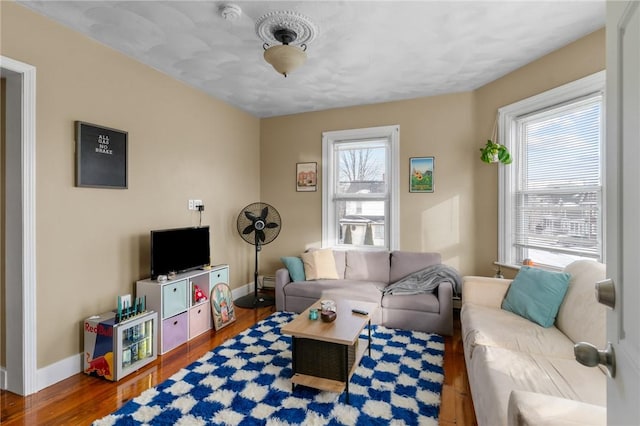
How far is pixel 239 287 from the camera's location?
4.26m

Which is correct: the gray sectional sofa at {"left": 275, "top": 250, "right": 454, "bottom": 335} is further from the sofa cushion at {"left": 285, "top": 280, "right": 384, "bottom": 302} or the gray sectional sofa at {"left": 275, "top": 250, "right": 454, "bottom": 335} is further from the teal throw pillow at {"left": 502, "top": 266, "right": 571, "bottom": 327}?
the teal throw pillow at {"left": 502, "top": 266, "right": 571, "bottom": 327}

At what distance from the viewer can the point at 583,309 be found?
6.41 ft

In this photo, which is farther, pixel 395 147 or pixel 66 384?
pixel 395 147

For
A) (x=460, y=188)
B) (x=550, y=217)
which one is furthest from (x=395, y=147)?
(x=550, y=217)

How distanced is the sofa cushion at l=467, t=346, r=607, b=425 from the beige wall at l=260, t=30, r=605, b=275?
185cm

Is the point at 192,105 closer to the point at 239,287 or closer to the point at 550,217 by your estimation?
the point at 239,287

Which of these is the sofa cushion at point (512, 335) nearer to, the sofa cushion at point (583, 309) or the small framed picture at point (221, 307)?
the sofa cushion at point (583, 309)

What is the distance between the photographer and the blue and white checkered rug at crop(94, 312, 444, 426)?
182 centimetres

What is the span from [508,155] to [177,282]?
138 inches

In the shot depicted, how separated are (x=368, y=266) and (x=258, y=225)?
4.89ft

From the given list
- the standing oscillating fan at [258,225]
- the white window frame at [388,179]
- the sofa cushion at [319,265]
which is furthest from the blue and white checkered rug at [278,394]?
the white window frame at [388,179]

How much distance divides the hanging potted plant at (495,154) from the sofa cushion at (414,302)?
5.12 feet

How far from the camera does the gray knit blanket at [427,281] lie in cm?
324

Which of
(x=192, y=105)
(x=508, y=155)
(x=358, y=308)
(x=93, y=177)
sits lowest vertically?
(x=358, y=308)
